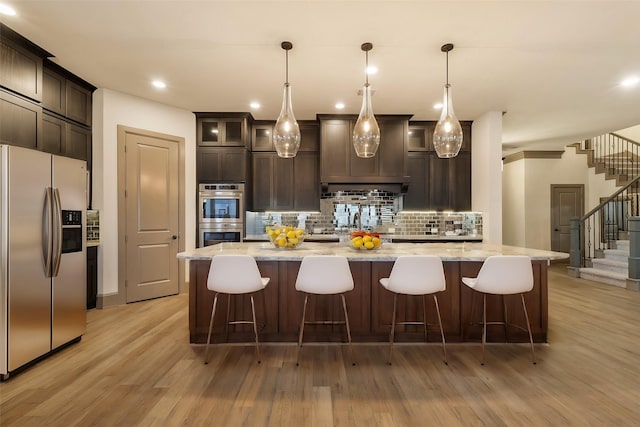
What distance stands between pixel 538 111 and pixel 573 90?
31.5 inches

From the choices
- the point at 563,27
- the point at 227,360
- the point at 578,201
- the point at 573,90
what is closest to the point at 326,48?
the point at 563,27

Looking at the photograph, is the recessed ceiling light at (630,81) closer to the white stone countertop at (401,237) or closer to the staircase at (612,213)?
the white stone countertop at (401,237)

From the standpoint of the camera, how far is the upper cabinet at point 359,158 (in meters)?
5.12

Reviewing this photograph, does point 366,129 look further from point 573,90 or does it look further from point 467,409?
point 573,90

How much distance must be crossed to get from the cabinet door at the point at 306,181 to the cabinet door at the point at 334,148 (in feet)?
1.02

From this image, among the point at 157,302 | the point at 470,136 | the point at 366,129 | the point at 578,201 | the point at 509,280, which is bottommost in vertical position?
the point at 157,302

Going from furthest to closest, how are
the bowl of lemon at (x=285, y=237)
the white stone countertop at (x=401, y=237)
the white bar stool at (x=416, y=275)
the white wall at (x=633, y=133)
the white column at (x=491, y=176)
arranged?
the white wall at (x=633, y=133)
the white stone countertop at (x=401, y=237)
the white column at (x=491, y=176)
the bowl of lemon at (x=285, y=237)
the white bar stool at (x=416, y=275)

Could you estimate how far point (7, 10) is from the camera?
8.45ft

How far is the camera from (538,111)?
16.0 feet

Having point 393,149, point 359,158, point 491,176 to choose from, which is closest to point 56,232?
point 359,158

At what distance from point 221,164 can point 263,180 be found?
2.43 ft

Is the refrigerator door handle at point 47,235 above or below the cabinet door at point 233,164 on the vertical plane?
below

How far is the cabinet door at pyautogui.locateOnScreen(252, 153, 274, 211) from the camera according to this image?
5379 millimetres

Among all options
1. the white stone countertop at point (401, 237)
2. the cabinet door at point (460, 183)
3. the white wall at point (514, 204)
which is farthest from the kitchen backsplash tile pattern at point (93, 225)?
the white wall at point (514, 204)
